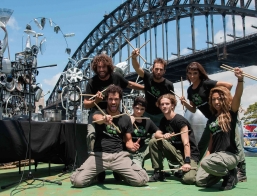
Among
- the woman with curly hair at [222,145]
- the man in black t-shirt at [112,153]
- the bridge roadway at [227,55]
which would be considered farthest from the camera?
the bridge roadway at [227,55]

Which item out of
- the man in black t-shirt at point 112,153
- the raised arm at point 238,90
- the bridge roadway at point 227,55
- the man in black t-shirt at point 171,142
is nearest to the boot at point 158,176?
the man in black t-shirt at point 171,142

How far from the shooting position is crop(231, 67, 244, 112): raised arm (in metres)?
3.13

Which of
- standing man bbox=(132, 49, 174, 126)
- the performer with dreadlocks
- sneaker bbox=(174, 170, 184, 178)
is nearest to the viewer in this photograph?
the performer with dreadlocks

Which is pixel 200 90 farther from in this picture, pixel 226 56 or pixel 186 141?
pixel 226 56

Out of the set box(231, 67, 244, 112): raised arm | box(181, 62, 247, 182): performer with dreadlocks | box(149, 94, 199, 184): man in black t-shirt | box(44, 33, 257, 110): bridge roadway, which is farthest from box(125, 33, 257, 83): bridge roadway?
box(231, 67, 244, 112): raised arm

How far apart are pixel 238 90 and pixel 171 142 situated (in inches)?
45.4

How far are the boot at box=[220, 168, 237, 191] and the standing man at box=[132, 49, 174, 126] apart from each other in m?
1.35

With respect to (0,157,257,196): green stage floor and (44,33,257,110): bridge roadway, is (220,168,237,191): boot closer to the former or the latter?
(0,157,257,196): green stage floor

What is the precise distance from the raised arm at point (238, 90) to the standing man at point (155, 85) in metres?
1.14

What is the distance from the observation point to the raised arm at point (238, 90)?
3.13 metres

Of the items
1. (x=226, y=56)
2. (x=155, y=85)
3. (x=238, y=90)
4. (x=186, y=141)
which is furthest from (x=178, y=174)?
(x=226, y=56)

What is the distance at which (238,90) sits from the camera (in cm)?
325

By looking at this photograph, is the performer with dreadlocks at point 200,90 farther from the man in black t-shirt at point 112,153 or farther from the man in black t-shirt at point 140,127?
the man in black t-shirt at point 112,153

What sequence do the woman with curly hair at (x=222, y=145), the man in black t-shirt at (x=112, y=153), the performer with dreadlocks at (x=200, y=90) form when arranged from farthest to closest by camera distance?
the performer with dreadlocks at (x=200, y=90) < the man in black t-shirt at (x=112, y=153) < the woman with curly hair at (x=222, y=145)
